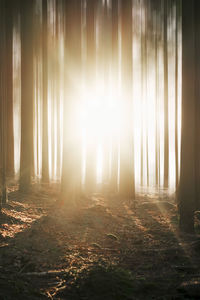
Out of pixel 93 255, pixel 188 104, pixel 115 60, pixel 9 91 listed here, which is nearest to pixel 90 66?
pixel 115 60

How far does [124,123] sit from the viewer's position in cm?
1257

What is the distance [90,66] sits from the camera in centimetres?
1468

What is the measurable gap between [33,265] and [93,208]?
188 inches

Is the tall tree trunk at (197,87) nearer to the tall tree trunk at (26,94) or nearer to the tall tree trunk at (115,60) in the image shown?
the tall tree trunk at (115,60)

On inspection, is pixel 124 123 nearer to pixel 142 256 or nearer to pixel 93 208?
pixel 93 208

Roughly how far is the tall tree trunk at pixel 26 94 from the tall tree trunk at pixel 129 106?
15.1 feet

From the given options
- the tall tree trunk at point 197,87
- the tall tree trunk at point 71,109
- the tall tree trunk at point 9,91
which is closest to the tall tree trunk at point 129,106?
the tall tree trunk at point 71,109

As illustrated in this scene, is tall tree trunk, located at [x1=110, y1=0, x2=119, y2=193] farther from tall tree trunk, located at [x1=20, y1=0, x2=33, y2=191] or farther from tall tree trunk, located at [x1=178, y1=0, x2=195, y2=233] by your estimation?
tall tree trunk, located at [x1=178, y1=0, x2=195, y2=233]

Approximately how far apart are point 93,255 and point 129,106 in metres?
8.81

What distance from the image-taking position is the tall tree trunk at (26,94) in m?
11.5

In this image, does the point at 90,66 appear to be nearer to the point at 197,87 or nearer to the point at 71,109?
the point at 71,109

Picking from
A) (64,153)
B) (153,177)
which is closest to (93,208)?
(64,153)

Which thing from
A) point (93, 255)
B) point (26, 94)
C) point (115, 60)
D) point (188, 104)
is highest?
point (115, 60)

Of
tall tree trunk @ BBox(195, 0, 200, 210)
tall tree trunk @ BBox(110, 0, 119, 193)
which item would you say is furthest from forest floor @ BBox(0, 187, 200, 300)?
tall tree trunk @ BBox(110, 0, 119, 193)
